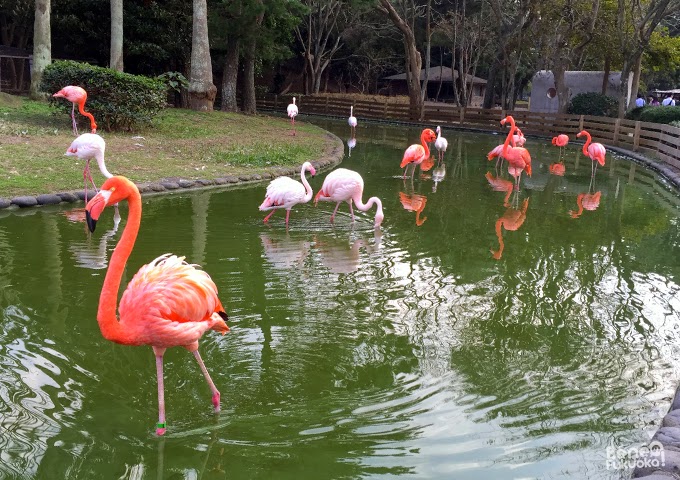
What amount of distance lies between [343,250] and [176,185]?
4.09 m

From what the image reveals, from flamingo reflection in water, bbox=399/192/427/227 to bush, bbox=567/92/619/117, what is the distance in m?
17.7

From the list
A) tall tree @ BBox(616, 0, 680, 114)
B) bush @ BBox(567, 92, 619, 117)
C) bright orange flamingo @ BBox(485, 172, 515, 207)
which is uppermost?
tall tree @ BBox(616, 0, 680, 114)

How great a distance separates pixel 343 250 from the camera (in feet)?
25.5

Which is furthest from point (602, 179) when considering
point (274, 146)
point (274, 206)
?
point (274, 206)

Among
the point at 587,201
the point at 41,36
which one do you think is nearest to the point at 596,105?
the point at 587,201

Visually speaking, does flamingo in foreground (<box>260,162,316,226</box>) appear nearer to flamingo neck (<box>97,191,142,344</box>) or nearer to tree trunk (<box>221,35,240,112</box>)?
flamingo neck (<box>97,191,142,344</box>)

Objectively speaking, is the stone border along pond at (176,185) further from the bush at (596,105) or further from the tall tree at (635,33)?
the bush at (596,105)

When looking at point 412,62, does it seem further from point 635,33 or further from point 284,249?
point 284,249

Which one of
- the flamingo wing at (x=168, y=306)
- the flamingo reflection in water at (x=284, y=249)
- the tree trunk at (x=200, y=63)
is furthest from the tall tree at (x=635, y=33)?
the flamingo wing at (x=168, y=306)

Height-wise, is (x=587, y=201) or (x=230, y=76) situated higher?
(x=230, y=76)

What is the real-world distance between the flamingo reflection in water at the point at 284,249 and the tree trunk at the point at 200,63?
1404cm

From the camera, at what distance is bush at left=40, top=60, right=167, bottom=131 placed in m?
14.6

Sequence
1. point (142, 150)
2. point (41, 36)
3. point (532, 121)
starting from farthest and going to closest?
point (532, 121), point (41, 36), point (142, 150)

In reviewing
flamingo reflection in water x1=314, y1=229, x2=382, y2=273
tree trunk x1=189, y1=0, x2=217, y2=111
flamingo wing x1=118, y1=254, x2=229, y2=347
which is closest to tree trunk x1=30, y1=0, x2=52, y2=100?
tree trunk x1=189, y1=0, x2=217, y2=111
